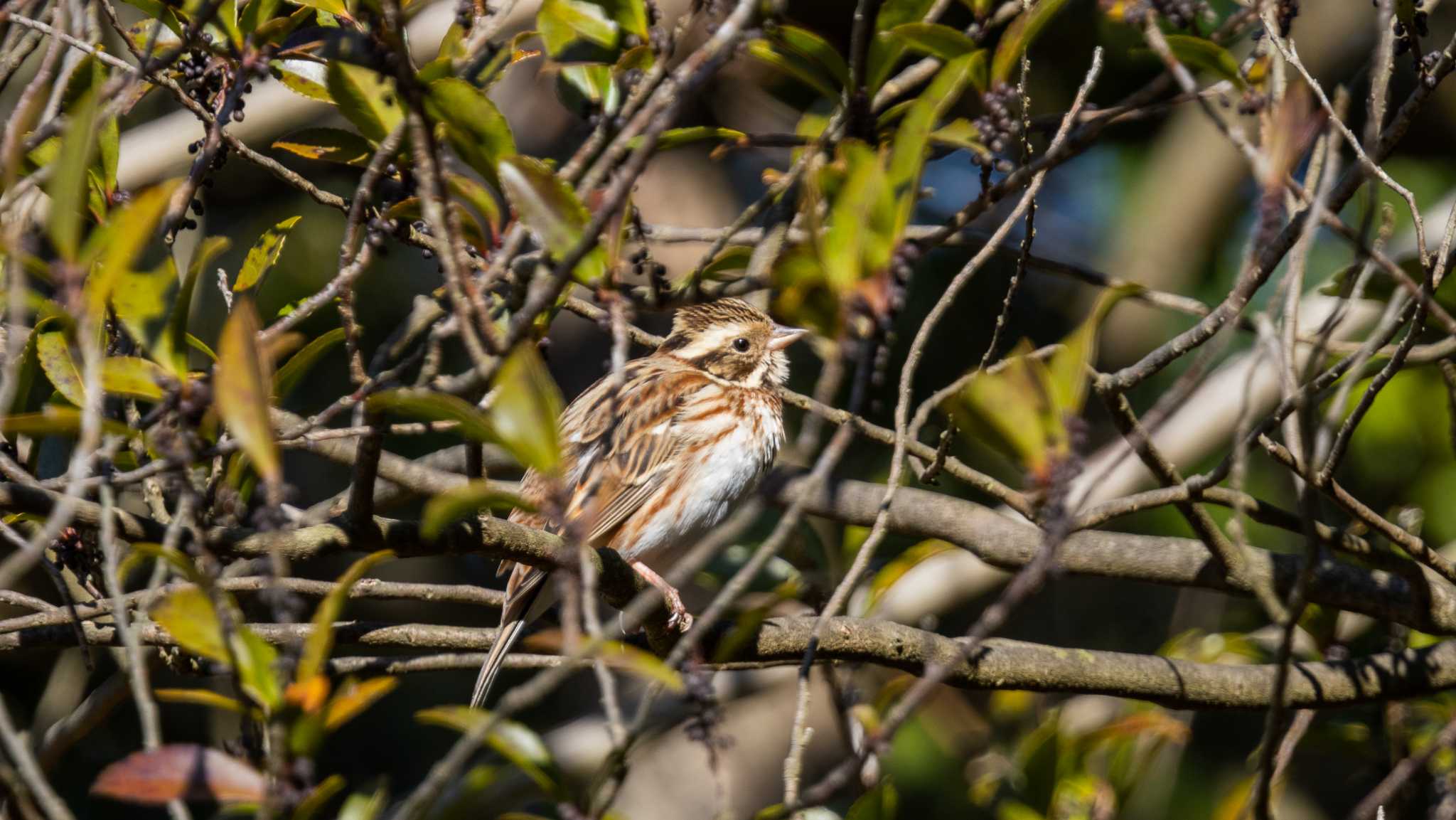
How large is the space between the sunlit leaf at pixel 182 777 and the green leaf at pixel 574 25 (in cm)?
167

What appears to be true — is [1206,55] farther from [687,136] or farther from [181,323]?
[181,323]

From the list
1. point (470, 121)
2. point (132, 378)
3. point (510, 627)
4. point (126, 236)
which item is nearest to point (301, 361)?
point (132, 378)

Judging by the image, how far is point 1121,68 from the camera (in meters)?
7.04

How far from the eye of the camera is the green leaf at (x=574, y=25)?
2.97 m

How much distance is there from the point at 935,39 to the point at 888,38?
17cm

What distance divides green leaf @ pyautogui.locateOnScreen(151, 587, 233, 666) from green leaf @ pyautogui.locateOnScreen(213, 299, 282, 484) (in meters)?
0.28

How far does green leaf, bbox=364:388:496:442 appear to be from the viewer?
73.7 inches

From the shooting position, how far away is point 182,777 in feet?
6.24

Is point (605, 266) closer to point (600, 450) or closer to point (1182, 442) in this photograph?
point (600, 450)

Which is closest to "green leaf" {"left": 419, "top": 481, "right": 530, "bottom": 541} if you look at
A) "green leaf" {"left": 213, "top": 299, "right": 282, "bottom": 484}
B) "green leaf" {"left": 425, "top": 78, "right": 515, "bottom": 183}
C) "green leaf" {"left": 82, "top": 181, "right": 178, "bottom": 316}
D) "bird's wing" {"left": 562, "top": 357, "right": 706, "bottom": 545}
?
"green leaf" {"left": 213, "top": 299, "right": 282, "bottom": 484}

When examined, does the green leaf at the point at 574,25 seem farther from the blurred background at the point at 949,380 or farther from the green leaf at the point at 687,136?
the blurred background at the point at 949,380

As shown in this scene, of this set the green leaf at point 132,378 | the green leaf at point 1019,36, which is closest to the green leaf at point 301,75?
the green leaf at point 132,378

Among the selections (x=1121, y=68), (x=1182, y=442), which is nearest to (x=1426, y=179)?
(x=1121, y=68)

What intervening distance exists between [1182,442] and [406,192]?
348 cm
